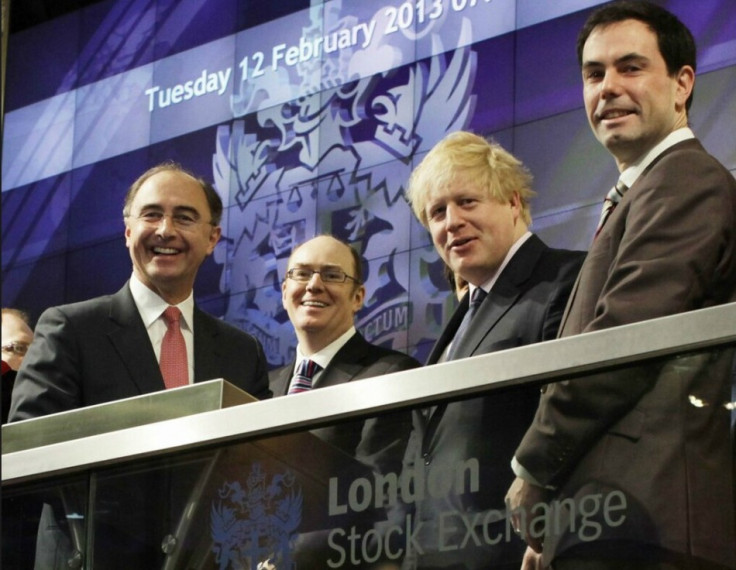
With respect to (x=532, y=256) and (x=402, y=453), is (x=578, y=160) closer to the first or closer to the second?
(x=532, y=256)

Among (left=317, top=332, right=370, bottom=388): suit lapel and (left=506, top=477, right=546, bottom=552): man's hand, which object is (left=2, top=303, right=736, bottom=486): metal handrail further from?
(left=317, top=332, right=370, bottom=388): suit lapel

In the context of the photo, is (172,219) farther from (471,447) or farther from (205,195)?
(471,447)

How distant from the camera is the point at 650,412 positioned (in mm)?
2311

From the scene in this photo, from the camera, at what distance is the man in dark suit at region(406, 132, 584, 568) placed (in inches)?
96.0

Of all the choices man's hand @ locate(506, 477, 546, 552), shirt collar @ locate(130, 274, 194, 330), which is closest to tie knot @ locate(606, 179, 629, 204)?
man's hand @ locate(506, 477, 546, 552)

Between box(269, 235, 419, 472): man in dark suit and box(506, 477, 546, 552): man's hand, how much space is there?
1248 millimetres

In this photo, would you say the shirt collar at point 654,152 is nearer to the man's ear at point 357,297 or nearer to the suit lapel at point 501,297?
the suit lapel at point 501,297

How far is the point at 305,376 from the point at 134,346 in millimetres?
612

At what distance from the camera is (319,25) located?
338 inches

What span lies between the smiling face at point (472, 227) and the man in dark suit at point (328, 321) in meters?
0.32

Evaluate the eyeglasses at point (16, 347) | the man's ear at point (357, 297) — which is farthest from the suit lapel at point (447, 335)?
the eyeglasses at point (16, 347)

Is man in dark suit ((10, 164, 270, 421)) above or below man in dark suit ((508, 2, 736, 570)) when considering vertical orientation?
above

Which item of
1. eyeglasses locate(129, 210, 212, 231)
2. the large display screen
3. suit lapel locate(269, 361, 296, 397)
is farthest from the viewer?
the large display screen

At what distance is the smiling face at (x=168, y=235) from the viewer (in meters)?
3.77
